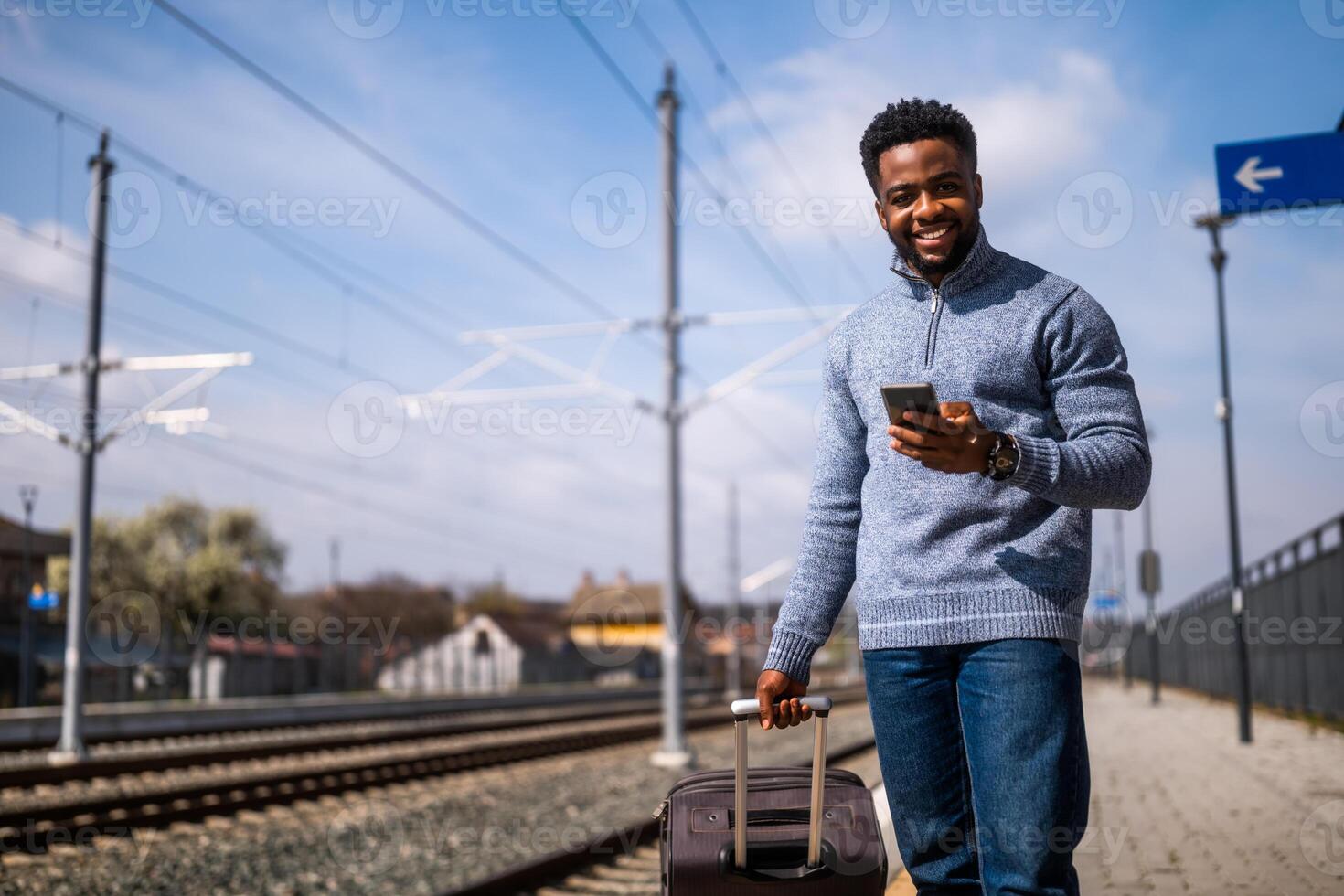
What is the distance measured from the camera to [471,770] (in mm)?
14805

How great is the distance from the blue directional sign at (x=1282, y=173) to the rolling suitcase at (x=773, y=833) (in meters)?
5.36

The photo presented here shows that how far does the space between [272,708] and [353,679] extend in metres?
11.9

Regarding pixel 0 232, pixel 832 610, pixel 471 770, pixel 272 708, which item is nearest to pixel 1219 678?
pixel 471 770

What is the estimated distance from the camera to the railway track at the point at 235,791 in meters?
9.60

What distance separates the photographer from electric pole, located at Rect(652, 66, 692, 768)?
1548 cm

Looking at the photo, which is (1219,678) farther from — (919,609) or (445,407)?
(919,609)

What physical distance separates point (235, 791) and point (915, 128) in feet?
37.2

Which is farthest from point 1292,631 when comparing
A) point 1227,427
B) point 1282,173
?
point 1282,173

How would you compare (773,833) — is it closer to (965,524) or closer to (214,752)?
(965,524)

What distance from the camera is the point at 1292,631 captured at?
1670 cm

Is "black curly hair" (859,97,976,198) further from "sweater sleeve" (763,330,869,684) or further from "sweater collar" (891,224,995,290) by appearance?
"sweater sleeve" (763,330,869,684)

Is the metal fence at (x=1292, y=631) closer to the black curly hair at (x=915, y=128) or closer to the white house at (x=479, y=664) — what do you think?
the black curly hair at (x=915, y=128)

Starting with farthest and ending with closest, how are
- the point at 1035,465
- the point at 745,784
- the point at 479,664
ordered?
the point at 479,664
the point at 745,784
the point at 1035,465

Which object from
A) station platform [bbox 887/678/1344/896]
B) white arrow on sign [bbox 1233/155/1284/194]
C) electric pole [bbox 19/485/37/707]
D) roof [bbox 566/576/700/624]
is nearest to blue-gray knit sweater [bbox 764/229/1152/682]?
station platform [bbox 887/678/1344/896]
